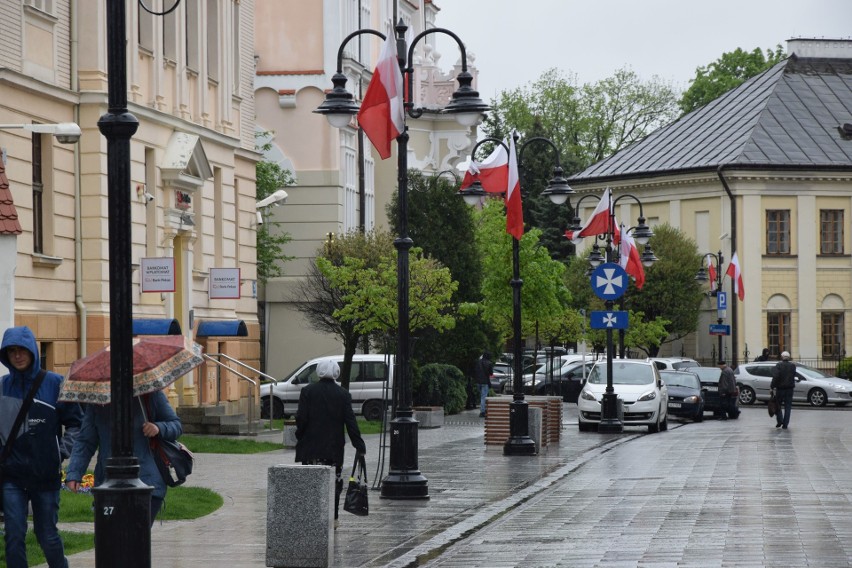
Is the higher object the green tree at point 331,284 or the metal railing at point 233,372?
the green tree at point 331,284

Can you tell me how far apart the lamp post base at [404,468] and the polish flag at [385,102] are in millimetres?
3449

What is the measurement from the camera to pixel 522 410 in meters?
26.6

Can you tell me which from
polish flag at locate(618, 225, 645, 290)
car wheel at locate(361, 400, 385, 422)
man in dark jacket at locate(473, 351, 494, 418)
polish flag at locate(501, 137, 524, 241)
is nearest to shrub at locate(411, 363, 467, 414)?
man in dark jacket at locate(473, 351, 494, 418)

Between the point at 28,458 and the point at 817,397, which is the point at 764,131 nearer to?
the point at 817,397

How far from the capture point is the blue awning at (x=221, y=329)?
3228 centimetres

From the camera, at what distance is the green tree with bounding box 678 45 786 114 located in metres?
83.8

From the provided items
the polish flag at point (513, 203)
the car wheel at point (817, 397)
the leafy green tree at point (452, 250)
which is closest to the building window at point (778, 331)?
the car wheel at point (817, 397)

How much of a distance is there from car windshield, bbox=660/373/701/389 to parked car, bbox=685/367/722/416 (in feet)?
3.37

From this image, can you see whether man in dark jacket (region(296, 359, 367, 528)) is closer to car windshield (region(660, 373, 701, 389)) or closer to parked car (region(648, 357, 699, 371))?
car windshield (region(660, 373, 701, 389))

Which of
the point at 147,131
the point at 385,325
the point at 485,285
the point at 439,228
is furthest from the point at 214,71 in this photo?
the point at 439,228

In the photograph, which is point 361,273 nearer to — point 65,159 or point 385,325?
point 385,325

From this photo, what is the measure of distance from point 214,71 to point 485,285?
10.7m

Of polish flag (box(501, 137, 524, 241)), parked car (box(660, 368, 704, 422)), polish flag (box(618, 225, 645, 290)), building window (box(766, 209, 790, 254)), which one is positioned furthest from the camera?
building window (box(766, 209, 790, 254))

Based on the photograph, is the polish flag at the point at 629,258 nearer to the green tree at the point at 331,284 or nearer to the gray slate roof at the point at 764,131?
the green tree at the point at 331,284
